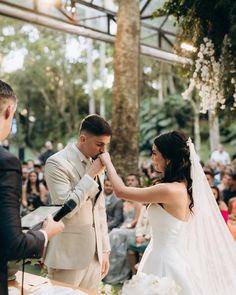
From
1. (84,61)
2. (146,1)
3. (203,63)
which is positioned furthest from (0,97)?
(84,61)

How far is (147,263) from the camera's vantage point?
3029 mm

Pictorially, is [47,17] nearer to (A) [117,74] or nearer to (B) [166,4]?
(A) [117,74]

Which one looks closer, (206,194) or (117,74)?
(206,194)

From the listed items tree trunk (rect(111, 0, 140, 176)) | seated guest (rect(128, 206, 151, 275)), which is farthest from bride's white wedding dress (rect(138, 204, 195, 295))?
tree trunk (rect(111, 0, 140, 176))

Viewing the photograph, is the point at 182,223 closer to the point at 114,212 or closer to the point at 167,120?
the point at 114,212

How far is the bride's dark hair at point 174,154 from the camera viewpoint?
9.43 feet

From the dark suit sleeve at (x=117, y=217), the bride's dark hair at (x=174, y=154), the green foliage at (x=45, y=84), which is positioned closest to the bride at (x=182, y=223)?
the bride's dark hair at (x=174, y=154)

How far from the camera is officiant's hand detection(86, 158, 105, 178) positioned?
2621 mm

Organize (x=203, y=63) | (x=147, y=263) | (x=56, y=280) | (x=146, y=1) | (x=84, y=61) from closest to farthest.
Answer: (x=56, y=280) → (x=147, y=263) → (x=203, y=63) → (x=146, y=1) → (x=84, y=61)

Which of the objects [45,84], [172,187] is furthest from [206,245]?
[45,84]

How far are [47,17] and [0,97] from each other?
6.16 meters

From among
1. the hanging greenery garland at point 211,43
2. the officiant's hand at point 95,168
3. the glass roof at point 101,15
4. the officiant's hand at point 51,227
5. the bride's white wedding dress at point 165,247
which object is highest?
the glass roof at point 101,15

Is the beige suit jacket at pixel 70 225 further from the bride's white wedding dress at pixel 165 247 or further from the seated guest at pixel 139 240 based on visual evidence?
the seated guest at pixel 139 240

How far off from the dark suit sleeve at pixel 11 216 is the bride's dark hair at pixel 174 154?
1.43 m
